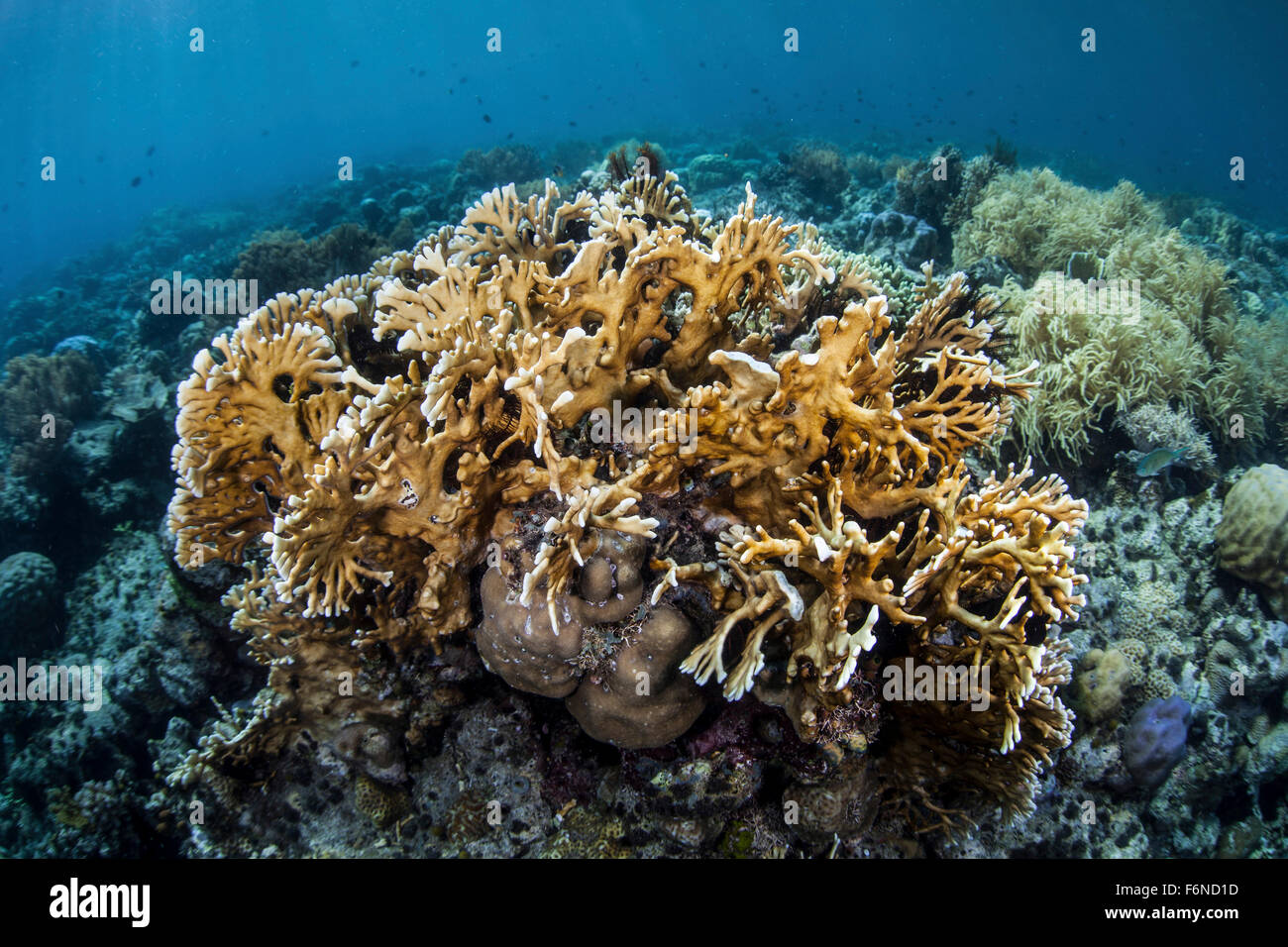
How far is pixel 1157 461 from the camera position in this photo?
496 centimetres

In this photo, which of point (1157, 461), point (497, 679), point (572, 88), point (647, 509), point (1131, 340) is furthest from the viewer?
point (572, 88)

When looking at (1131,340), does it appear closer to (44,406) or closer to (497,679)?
(497,679)

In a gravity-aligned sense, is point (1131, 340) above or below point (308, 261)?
below

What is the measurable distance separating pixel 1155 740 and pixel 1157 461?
2.31 metres

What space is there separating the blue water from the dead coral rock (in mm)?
31536

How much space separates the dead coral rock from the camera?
4.75m

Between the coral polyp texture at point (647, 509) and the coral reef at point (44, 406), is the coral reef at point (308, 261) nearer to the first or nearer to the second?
the coral reef at point (44, 406)

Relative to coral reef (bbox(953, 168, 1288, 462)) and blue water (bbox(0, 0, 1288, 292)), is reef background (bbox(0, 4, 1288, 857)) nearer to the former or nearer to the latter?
coral reef (bbox(953, 168, 1288, 462))

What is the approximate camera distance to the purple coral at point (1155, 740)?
13.8ft

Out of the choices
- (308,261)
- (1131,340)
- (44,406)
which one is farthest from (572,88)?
(1131,340)

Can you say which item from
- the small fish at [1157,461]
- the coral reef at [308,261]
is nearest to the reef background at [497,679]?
the coral reef at [308,261]

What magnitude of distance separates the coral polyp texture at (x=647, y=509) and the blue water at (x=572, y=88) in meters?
34.2
